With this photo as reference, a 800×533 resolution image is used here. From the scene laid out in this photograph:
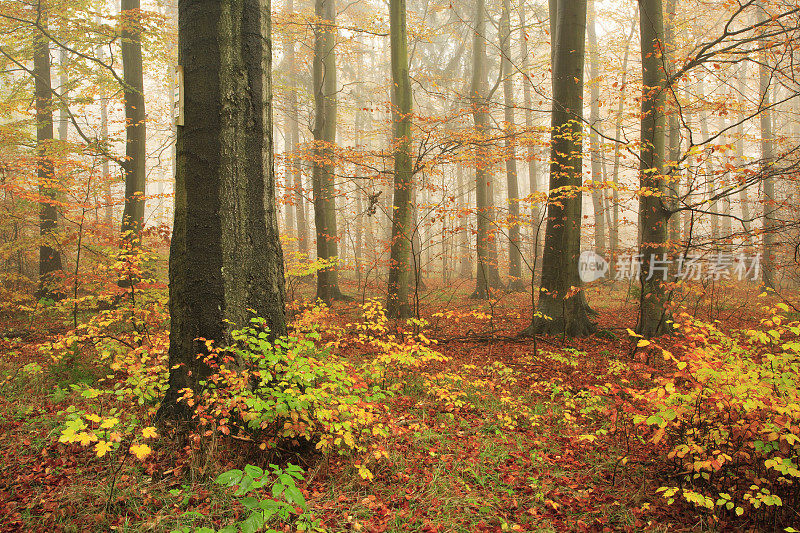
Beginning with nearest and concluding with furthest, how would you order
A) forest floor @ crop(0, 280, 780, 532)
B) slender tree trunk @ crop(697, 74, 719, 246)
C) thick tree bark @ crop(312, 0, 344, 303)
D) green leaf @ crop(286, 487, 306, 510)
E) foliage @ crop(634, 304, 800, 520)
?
green leaf @ crop(286, 487, 306, 510), forest floor @ crop(0, 280, 780, 532), foliage @ crop(634, 304, 800, 520), slender tree trunk @ crop(697, 74, 719, 246), thick tree bark @ crop(312, 0, 344, 303)

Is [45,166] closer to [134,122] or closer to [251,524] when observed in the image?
[134,122]

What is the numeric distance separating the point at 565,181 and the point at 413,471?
18.7 ft

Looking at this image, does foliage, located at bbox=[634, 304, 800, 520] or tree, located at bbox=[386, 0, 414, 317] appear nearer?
foliage, located at bbox=[634, 304, 800, 520]

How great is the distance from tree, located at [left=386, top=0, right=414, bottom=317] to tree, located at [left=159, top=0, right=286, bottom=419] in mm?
5052

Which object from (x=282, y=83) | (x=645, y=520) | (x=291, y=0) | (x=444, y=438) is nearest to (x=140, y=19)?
(x=282, y=83)

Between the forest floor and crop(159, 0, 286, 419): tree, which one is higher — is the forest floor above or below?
below

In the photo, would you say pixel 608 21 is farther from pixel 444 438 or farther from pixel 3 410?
pixel 3 410

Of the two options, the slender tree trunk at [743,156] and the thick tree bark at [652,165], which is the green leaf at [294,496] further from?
the thick tree bark at [652,165]

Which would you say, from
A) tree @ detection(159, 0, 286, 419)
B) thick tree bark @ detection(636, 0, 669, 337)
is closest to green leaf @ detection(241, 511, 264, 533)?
tree @ detection(159, 0, 286, 419)

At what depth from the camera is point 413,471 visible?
334cm

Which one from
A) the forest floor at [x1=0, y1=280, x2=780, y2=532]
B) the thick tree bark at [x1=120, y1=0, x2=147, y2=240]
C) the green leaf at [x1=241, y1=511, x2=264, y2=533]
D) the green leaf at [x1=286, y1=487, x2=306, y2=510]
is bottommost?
the forest floor at [x1=0, y1=280, x2=780, y2=532]

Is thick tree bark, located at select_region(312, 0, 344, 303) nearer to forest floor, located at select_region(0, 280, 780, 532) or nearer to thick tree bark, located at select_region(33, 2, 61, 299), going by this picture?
thick tree bark, located at select_region(33, 2, 61, 299)

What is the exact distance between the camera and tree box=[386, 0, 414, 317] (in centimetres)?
832

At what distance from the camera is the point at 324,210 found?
11.1 meters
